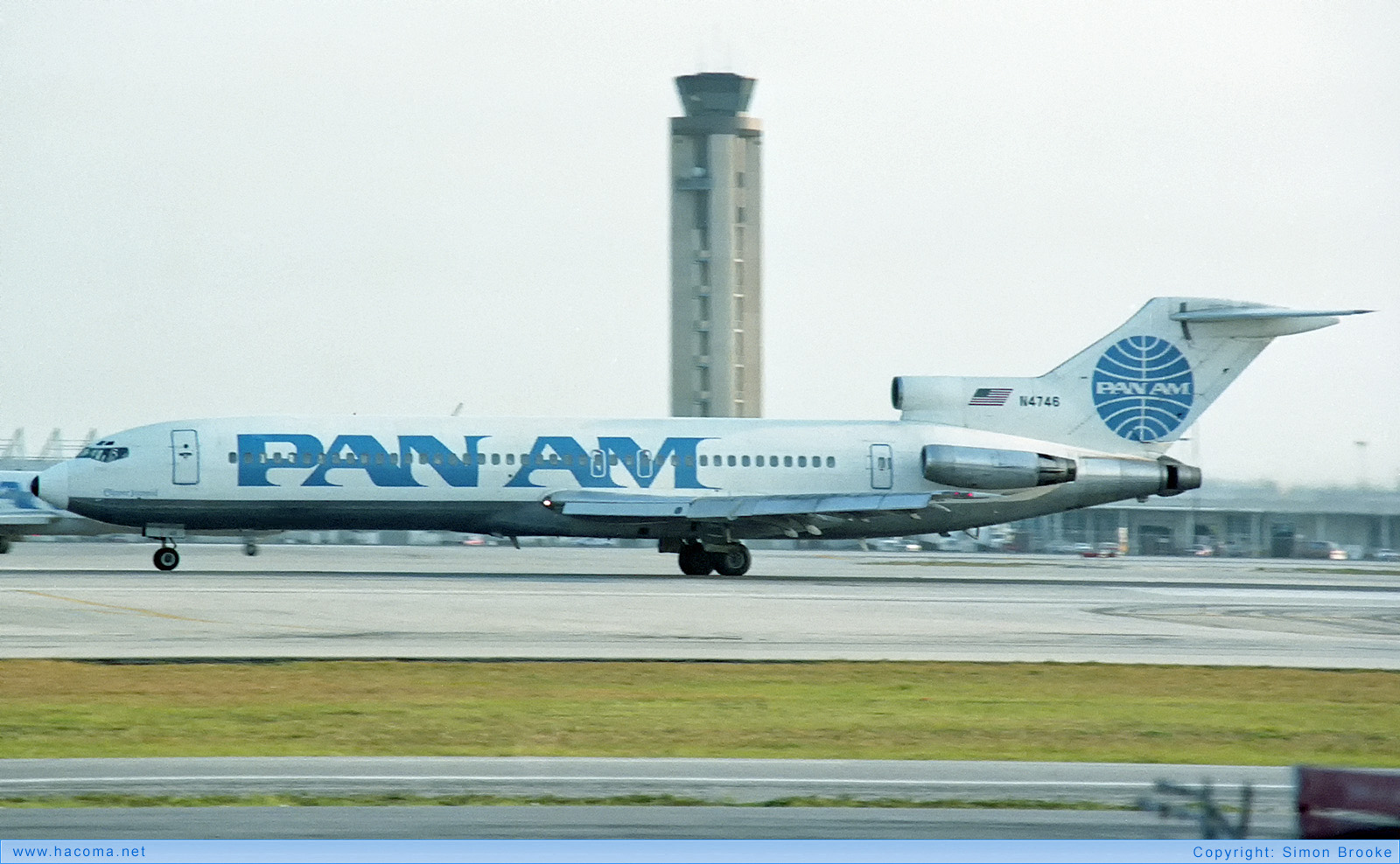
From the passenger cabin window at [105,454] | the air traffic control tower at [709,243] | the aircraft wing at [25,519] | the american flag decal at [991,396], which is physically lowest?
the aircraft wing at [25,519]

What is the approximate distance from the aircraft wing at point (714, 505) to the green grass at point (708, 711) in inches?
691

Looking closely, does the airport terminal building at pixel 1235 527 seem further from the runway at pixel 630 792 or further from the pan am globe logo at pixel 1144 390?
the runway at pixel 630 792

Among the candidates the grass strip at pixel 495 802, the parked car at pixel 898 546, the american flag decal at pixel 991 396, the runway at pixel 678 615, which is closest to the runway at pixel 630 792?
the grass strip at pixel 495 802

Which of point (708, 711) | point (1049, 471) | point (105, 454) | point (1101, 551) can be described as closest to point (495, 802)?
point (708, 711)

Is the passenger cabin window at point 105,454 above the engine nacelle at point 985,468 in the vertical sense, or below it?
above

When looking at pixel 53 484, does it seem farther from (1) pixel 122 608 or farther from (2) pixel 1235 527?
(2) pixel 1235 527

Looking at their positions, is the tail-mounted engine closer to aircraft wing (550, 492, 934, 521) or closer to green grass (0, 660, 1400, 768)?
aircraft wing (550, 492, 934, 521)

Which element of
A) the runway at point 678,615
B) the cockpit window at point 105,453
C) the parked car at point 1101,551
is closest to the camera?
the runway at point 678,615

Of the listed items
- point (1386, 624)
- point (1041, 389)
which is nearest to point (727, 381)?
point (1041, 389)

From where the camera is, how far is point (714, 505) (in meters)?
41.0

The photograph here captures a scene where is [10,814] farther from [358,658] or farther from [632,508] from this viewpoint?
[632,508]

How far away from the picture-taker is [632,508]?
40.6 metres

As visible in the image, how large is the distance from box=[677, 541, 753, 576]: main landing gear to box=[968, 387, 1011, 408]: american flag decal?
25.4ft

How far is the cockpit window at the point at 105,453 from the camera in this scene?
40188 mm
